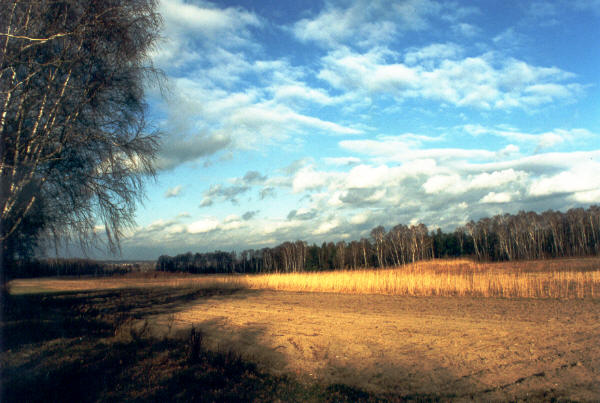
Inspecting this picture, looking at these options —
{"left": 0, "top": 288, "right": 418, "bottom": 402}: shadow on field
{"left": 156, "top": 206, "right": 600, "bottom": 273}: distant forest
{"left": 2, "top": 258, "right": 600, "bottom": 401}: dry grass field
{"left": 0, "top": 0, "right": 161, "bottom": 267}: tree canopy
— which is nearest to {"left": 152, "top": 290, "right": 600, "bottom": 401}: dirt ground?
{"left": 2, "top": 258, "right": 600, "bottom": 401}: dry grass field

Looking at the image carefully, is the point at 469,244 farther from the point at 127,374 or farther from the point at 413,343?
the point at 127,374

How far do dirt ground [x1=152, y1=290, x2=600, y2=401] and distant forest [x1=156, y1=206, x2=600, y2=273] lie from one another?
125ft

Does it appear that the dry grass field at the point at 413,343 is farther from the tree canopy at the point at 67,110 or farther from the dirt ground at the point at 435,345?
the tree canopy at the point at 67,110

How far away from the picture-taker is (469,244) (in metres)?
74.1

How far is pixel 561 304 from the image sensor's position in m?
14.8

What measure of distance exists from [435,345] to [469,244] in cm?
7209

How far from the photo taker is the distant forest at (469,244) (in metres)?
61.2

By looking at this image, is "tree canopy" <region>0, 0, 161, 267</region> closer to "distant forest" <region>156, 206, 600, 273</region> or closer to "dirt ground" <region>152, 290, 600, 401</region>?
"dirt ground" <region>152, 290, 600, 401</region>

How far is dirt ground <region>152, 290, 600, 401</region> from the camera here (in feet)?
20.3

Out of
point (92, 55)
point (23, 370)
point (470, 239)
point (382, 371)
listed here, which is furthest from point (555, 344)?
point (470, 239)

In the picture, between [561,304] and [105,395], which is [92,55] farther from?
[561,304]

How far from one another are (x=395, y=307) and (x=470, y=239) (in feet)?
215

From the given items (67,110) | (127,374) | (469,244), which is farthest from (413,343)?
(469,244)

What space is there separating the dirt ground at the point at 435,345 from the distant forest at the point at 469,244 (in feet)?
125
